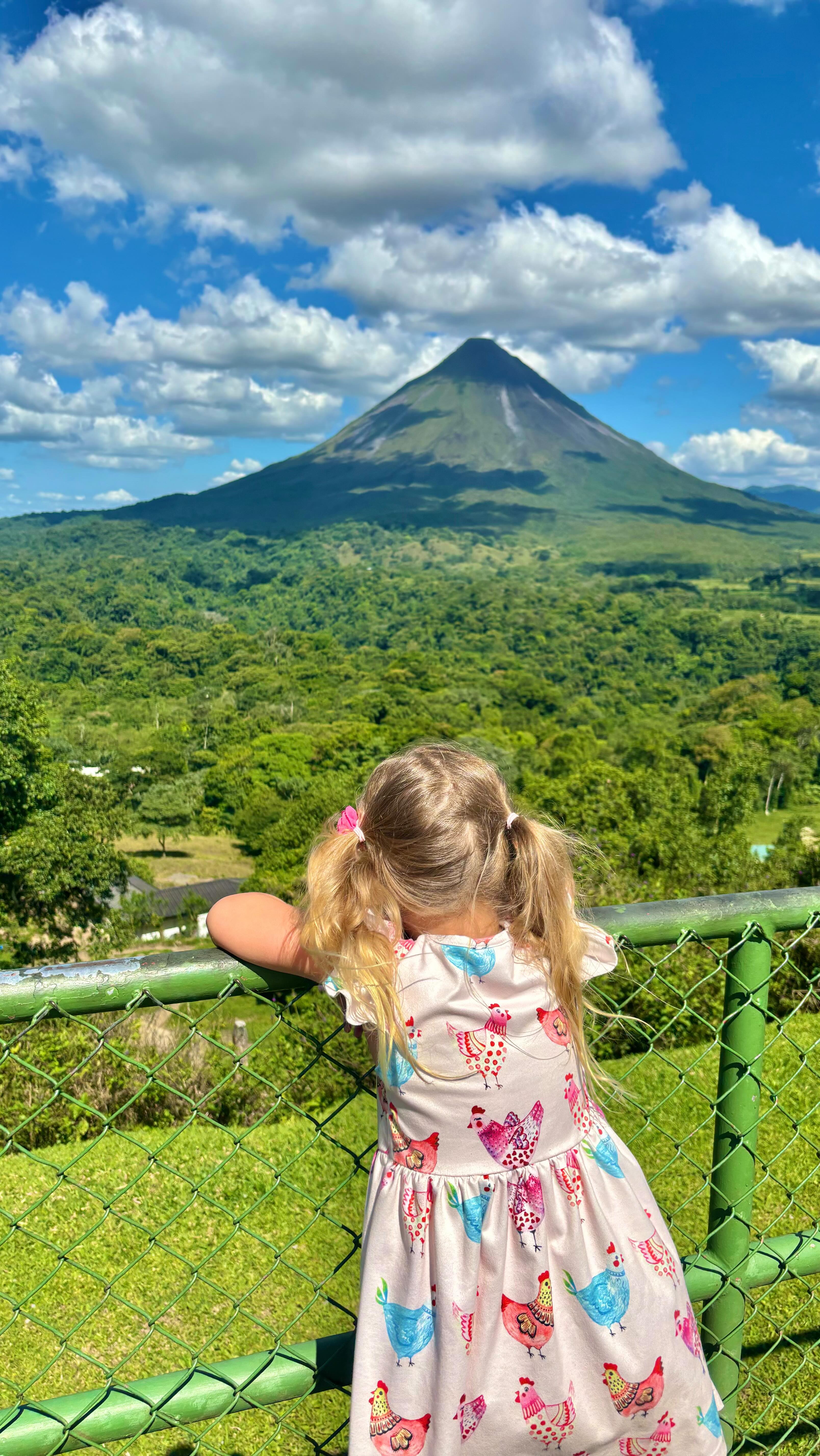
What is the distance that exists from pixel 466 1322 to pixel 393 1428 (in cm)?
18

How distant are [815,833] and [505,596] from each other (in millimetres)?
118042

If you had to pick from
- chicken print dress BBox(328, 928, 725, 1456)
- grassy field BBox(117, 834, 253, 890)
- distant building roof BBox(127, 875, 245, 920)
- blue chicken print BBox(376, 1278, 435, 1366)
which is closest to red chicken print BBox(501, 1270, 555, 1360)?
chicken print dress BBox(328, 928, 725, 1456)

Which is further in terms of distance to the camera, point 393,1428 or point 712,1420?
point 712,1420

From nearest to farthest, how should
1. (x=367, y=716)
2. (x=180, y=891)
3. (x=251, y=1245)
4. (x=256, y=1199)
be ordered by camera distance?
(x=251, y=1245) < (x=256, y=1199) < (x=180, y=891) < (x=367, y=716)

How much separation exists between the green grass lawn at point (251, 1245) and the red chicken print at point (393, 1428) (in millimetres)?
216

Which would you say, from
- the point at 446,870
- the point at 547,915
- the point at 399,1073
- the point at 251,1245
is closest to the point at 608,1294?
the point at 399,1073

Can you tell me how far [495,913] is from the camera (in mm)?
1564

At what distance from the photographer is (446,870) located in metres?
1.51

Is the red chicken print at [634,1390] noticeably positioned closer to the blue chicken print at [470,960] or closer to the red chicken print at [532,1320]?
the red chicken print at [532,1320]

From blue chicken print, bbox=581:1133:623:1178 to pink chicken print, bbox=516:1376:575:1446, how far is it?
289 mm

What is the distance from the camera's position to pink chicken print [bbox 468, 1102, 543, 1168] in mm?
1441

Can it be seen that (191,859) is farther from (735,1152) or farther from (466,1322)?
(466,1322)

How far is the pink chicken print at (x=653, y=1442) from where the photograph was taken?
1492 millimetres

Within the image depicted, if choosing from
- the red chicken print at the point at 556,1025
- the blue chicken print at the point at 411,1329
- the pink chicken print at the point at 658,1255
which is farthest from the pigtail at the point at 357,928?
the pink chicken print at the point at 658,1255
